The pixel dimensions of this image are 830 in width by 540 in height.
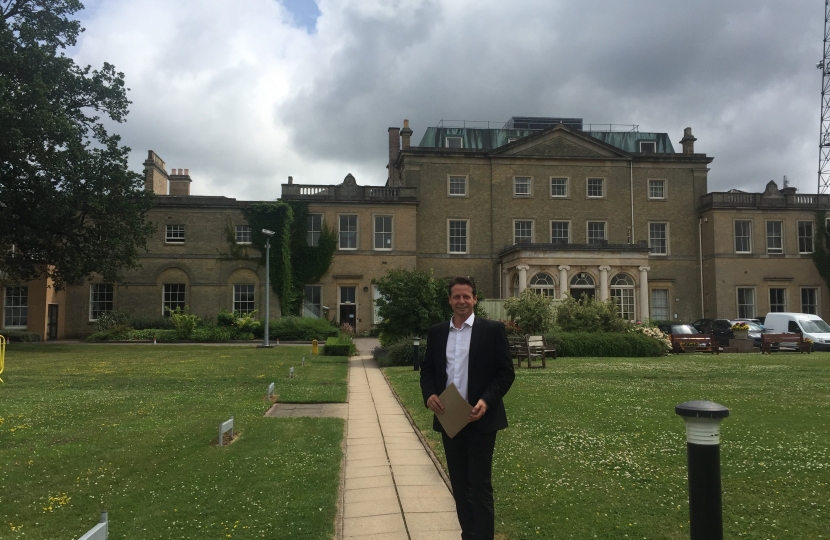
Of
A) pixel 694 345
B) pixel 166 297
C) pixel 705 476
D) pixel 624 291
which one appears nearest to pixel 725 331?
pixel 694 345

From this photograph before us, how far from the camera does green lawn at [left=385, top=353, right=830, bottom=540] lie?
5613 millimetres

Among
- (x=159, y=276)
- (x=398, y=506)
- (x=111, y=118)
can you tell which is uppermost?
(x=111, y=118)

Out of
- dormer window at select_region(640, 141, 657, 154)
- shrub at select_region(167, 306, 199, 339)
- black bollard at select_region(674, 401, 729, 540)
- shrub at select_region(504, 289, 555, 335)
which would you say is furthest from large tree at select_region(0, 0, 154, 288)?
dormer window at select_region(640, 141, 657, 154)

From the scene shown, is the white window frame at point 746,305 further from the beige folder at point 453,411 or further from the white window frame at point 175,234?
the beige folder at point 453,411

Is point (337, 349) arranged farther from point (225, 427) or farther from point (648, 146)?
point (648, 146)

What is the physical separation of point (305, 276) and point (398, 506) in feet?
123

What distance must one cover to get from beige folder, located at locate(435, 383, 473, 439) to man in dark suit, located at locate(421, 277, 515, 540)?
48 millimetres

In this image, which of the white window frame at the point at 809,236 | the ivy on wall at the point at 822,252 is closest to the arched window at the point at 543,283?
the white window frame at the point at 809,236

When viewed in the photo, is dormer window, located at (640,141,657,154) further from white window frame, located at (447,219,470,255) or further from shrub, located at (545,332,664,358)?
shrub, located at (545,332,664,358)

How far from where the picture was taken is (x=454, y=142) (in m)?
48.8

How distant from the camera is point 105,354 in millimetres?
26656

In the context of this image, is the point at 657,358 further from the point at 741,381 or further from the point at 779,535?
the point at 779,535

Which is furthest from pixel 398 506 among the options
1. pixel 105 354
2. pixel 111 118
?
pixel 111 118

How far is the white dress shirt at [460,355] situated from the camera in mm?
5074
